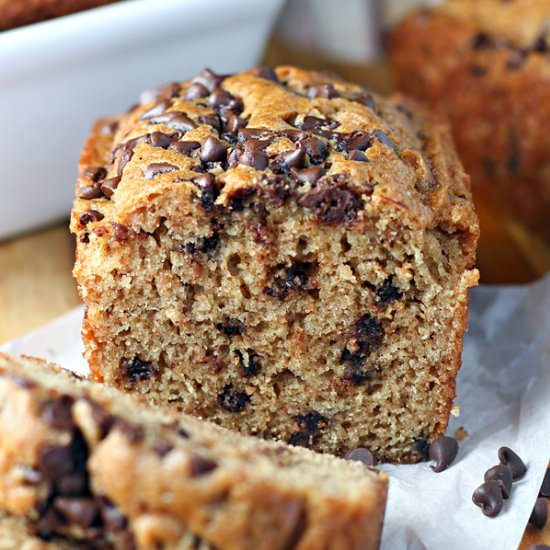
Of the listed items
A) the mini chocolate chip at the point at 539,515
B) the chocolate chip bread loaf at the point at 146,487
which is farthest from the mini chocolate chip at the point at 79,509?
the mini chocolate chip at the point at 539,515

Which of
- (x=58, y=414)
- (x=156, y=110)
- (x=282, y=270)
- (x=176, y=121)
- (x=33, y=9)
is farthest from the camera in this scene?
(x=33, y=9)

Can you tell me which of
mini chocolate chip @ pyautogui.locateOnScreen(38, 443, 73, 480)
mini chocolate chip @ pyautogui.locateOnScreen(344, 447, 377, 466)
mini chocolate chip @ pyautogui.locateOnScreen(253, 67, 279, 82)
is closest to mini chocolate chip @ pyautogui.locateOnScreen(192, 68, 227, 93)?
mini chocolate chip @ pyautogui.locateOnScreen(253, 67, 279, 82)

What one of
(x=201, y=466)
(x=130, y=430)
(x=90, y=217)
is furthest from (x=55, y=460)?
(x=90, y=217)

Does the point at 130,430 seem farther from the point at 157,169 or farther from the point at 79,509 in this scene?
the point at 157,169

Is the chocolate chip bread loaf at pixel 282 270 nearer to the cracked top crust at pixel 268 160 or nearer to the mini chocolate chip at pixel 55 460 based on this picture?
the cracked top crust at pixel 268 160

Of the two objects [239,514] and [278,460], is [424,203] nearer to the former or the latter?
[278,460]

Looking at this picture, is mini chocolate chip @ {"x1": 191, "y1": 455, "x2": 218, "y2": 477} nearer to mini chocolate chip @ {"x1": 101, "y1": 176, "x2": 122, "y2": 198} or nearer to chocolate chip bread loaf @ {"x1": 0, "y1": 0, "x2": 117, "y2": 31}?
mini chocolate chip @ {"x1": 101, "y1": 176, "x2": 122, "y2": 198}

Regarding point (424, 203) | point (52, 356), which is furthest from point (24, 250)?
point (424, 203)
